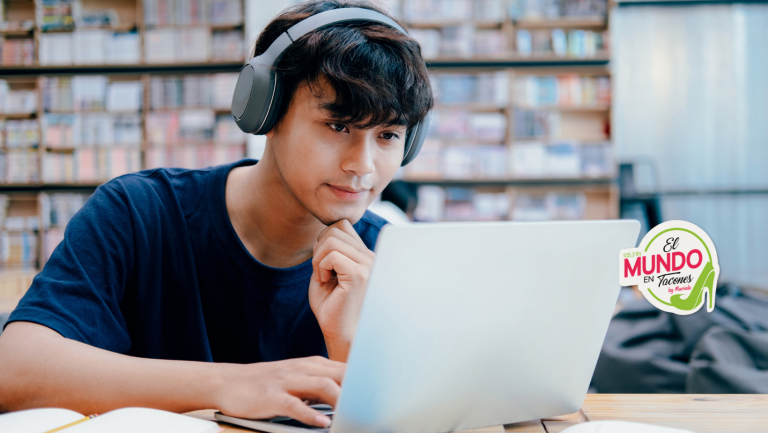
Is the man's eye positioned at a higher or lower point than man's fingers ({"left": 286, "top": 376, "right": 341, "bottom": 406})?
higher

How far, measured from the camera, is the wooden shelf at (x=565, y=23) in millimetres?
3719

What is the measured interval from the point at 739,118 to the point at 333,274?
517 centimetres

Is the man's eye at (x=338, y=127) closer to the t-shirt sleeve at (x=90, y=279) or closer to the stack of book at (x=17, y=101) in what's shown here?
the t-shirt sleeve at (x=90, y=279)

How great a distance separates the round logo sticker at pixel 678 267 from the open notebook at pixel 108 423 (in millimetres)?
454

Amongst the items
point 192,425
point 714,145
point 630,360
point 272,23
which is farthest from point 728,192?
point 192,425

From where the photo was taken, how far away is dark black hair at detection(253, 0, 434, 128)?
75 centimetres

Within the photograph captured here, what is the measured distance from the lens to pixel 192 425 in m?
0.49

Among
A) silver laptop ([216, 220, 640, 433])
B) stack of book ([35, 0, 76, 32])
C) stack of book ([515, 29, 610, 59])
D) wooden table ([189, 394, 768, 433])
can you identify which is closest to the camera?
silver laptop ([216, 220, 640, 433])

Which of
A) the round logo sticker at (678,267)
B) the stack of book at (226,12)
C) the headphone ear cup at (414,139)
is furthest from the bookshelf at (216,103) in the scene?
the round logo sticker at (678,267)

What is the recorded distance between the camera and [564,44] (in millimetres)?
3713

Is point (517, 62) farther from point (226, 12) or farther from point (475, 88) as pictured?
point (226, 12)

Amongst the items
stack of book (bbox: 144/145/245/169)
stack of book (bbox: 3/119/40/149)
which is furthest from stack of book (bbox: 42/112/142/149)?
stack of book (bbox: 144/145/245/169)

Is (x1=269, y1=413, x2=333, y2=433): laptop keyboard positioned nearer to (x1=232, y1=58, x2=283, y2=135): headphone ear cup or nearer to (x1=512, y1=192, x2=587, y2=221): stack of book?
(x1=232, y1=58, x2=283, y2=135): headphone ear cup

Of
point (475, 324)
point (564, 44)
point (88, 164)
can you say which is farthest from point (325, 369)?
point (88, 164)
